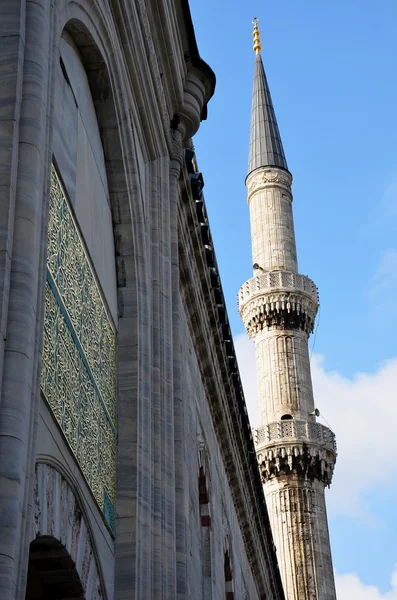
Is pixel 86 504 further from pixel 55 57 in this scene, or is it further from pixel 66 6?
pixel 66 6

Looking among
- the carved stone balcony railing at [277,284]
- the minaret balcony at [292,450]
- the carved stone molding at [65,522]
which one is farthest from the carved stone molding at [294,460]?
the carved stone molding at [65,522]

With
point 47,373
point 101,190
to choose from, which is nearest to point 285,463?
point 101,190

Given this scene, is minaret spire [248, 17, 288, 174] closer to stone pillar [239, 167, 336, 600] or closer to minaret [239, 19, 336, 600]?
minaret [239, 19, 336, 600]

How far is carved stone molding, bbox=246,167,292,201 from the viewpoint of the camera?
29.0 meters

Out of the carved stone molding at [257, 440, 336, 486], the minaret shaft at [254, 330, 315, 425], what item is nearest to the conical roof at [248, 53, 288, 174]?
the minaret shaft at [254, 330, 315, 425]

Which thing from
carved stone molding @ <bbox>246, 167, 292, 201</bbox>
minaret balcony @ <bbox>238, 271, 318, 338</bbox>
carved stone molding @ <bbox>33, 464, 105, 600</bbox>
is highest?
carved stone molding @ <bbox>246, 167, 292, 201</bbox>

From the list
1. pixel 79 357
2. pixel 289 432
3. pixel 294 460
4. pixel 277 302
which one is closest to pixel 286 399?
pixel 289 432

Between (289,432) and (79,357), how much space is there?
20.1 metres

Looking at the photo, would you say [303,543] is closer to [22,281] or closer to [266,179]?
[266,179]

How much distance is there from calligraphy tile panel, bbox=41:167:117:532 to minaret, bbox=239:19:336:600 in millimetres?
18094

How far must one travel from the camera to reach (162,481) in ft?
23.3

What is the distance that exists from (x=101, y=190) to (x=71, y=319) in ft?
5.73

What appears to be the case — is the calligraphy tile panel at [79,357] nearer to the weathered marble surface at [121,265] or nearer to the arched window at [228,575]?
the weathered marble surface at [121,265]

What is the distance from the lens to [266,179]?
2905cm
